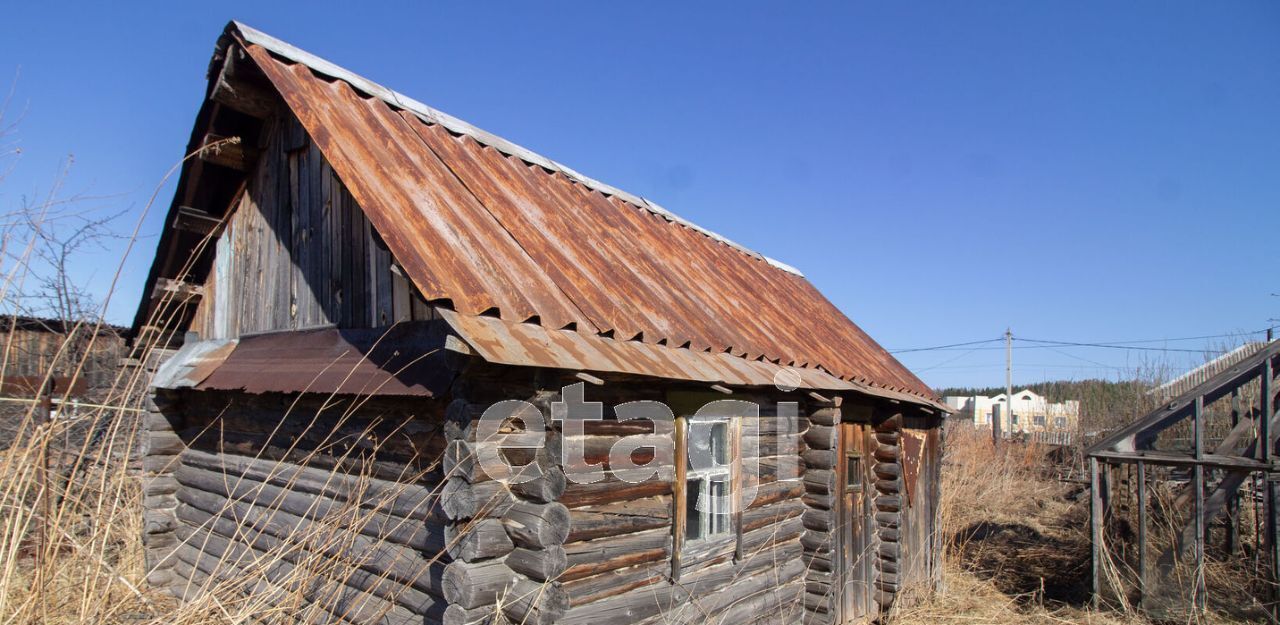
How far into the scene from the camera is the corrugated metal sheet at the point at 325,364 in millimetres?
4855

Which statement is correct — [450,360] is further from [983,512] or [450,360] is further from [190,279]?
[983,512]

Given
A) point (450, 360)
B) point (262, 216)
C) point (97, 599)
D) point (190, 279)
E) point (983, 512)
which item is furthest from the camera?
point (983, 512)

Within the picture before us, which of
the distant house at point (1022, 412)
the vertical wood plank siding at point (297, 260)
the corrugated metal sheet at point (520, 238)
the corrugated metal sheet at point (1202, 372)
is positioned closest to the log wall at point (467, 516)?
the corrugated metal sheet at point (520, 238)

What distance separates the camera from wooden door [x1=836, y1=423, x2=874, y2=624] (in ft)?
28.1

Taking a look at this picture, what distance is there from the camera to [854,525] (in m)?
9.02

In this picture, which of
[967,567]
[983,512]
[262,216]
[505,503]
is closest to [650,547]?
[505,503]

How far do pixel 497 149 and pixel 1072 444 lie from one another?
21909 millimetres

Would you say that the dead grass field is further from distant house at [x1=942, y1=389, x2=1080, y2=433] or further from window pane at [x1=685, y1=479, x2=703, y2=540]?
window pane at [x1=685, y1=479, x2=703, y2=540]

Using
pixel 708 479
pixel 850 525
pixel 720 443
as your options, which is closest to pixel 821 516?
pixel 850 525

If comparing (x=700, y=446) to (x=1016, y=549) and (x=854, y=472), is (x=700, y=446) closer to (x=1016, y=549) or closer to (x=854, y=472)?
(x=854, y=472)

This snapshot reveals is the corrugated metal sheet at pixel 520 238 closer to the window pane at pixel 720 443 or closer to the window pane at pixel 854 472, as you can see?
the window pane at pixel 720 443

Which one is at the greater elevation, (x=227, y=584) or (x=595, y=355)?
(x=595, y=355)

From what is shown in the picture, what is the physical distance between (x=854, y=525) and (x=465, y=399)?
6008 mm

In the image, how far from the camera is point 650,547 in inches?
227
